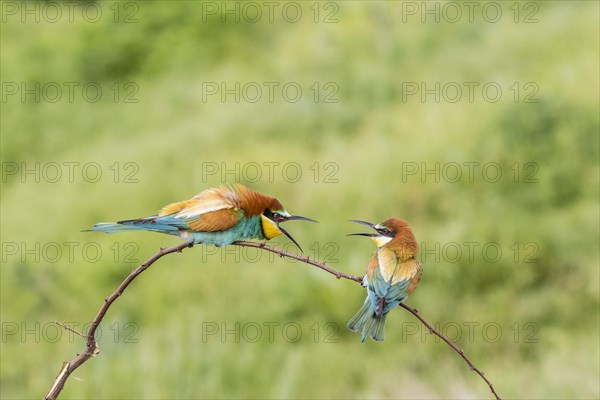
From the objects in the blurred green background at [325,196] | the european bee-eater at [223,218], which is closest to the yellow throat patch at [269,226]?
the european bee-eater at [223,218]

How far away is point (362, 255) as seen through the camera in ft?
18.5

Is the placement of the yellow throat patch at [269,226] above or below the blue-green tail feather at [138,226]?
below

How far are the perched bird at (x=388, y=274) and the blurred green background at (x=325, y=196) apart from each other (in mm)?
2365

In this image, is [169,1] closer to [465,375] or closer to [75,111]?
[75,111]

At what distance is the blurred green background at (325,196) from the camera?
468 centimetres

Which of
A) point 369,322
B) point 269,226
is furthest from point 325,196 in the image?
point 269,226

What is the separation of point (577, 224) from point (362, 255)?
1.53 m

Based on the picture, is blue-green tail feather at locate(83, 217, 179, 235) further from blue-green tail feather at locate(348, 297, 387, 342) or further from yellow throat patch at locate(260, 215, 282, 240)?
blue-green tail feather at locate(348, 297, 387, 342)

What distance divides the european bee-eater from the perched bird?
0.19 meters

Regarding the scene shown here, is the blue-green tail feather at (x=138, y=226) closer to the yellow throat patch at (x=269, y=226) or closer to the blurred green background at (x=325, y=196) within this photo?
the yellow throat patch at (x=269, y=226)

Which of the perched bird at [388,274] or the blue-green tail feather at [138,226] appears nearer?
the blue-green tail feather at [138,226]

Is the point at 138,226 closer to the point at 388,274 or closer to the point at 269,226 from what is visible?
the point at 269,226

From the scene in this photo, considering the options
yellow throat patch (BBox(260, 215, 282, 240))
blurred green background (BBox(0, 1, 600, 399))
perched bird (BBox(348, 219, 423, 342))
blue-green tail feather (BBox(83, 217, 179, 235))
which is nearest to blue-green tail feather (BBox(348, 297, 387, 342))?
perched bird (BBox(348, 219, 423, 342))

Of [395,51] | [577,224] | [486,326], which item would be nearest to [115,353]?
[486,326]
